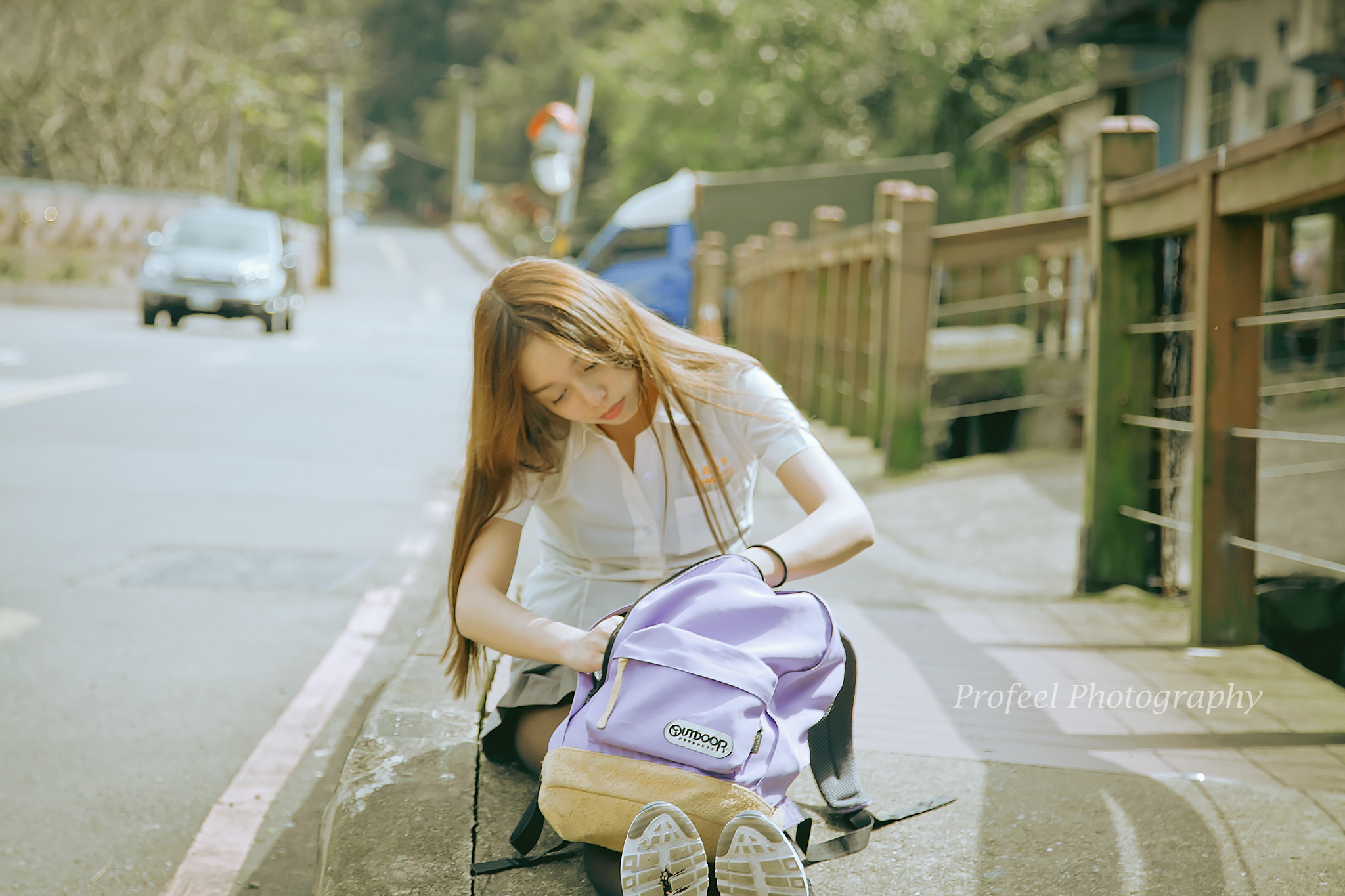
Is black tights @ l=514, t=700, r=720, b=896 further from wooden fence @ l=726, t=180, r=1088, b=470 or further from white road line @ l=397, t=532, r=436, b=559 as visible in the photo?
wooden fence @ l=726, t=180, r=1088, b=470

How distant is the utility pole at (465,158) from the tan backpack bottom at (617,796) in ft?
239

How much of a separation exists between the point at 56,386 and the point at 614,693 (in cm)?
1035

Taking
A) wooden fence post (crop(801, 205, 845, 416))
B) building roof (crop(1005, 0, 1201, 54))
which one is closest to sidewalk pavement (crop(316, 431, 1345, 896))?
wooden fence post (crop(801, 205, 845, 416))

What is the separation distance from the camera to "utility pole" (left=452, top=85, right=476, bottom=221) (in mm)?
73625

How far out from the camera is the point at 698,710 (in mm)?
2273

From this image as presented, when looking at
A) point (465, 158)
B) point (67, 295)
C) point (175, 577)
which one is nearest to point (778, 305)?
point (175, 577)

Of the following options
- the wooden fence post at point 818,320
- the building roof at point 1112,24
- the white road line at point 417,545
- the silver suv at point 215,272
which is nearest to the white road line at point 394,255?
the silver suv at point 215,272

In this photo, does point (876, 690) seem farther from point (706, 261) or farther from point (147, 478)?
point (706, 261)

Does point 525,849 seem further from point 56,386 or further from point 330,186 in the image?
point 330,186

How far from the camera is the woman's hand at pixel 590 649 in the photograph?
244 centimetres

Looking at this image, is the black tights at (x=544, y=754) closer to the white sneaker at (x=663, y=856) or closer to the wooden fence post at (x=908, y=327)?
the white sneaker at (x=663, y=856)

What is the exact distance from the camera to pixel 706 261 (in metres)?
16.0

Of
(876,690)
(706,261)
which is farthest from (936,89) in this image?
(876,690)

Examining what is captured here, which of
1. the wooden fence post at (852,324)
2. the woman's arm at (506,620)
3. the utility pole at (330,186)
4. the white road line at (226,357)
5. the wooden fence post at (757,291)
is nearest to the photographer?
the woman's arm at (506,620)
